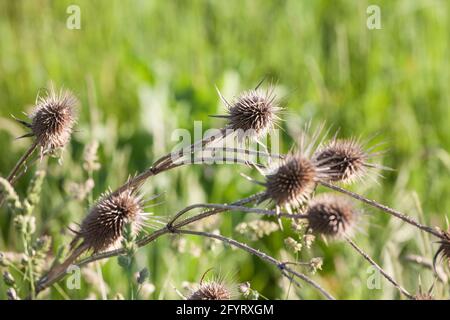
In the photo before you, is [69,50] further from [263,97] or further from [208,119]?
[263,97]

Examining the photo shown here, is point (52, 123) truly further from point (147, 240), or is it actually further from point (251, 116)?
point (251, 116)

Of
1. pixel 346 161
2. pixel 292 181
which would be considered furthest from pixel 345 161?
pixel 292 181

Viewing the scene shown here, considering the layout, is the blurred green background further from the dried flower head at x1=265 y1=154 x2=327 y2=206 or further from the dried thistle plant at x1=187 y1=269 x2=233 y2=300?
the dried flower head at x1=265 y1=154 x2=327 y2=206

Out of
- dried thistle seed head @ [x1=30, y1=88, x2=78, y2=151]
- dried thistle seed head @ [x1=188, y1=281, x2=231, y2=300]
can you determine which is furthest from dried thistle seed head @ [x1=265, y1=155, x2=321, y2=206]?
dried thistle seed head @ [x1=30, y1=88, x2=78, y2=151]

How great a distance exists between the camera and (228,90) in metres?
3.76

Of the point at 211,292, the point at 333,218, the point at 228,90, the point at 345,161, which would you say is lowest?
the point at 211,292

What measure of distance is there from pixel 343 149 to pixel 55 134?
0.69 m

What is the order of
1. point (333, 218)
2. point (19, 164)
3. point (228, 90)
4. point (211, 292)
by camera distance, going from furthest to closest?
point (228, 90)
point (19, 164)
point (211, 292)
point (333, 218)

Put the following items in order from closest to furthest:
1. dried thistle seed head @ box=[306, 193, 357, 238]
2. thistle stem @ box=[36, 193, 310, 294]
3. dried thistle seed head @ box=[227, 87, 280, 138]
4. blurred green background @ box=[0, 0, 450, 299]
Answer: dried thistle seed head @ box=[306, 193, 357, 238], thistle stem @ box=[36, 193, 310, 294], dried thistle seed head @ box=[227, 87, 280, 138], blurred green background @ box=[0, 0, 450, 299]

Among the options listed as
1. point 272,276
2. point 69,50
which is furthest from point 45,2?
point 272,276

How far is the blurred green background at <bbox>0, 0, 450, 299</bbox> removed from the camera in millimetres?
3143

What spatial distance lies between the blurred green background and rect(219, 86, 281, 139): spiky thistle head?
1.17 m

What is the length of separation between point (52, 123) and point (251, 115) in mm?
475

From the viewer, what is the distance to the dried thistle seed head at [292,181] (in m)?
1.38
